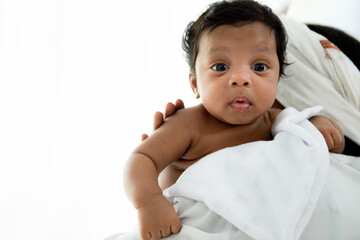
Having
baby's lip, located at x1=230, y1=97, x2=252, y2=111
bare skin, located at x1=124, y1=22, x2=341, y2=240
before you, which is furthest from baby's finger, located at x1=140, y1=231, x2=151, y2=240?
baby's lip, located at x1=230, y1=97, x2=252, y2=111

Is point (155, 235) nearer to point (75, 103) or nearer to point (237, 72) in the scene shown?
point (237, 72)

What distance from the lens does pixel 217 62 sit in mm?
1021

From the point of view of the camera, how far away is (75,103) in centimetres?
129

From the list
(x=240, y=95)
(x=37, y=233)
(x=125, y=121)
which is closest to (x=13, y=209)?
(x=37, y=233)

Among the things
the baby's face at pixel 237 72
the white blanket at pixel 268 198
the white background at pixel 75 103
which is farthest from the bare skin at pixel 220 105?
the white background at pixel 75 103

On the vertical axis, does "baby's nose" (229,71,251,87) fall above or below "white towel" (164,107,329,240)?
above

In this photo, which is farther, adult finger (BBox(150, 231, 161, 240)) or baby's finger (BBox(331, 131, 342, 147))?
baby's finger (BBox(331, 131, 342, 147))

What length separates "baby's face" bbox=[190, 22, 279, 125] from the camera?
99 centimetres

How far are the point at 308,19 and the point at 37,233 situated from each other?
164 centimetres

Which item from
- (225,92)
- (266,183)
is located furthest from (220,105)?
(266,183)

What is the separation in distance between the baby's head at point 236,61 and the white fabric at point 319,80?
21 centimetres

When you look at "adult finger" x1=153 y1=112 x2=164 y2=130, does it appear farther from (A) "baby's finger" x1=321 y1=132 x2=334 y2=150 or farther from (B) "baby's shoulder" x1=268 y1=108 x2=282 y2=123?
(A) "baby's finger" x1=321 y1=132 x2=334 y2=150

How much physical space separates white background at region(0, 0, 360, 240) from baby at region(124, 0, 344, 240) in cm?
36

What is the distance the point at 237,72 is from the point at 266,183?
0.31 meters
